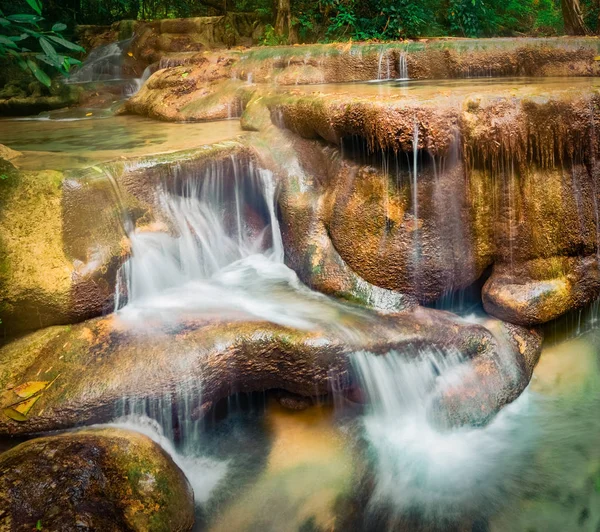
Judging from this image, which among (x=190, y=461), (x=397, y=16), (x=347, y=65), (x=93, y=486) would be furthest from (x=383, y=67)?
(x=93, y=486)

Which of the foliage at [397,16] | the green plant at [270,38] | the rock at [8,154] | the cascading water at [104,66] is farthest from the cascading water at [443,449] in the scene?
the cascading water at [104,66]

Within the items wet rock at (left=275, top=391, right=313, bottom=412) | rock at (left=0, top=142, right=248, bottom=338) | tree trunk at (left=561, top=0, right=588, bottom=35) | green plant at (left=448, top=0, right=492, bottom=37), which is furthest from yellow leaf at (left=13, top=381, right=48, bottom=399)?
green plant at (left=448, top=0, right=492, bottom=37)

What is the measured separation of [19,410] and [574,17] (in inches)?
450

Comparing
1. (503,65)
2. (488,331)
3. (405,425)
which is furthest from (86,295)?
(503,65)

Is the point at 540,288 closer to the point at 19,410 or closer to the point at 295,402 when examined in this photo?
the point at 295,402

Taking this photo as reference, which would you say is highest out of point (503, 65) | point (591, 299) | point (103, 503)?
point (503, 65)

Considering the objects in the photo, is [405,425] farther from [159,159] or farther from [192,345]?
[159,159]

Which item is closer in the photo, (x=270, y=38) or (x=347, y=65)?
(x=347, y=65)

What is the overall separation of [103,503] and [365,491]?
1.74 meters

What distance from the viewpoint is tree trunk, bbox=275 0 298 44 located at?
40.8 feet

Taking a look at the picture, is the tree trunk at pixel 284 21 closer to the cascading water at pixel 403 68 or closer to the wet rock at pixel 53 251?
the cascading water at pixel 403 68

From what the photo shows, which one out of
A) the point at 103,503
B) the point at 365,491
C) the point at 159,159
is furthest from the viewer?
the point at 159,159

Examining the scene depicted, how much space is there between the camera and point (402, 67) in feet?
28.4

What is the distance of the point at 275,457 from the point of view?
4172 millimetres
